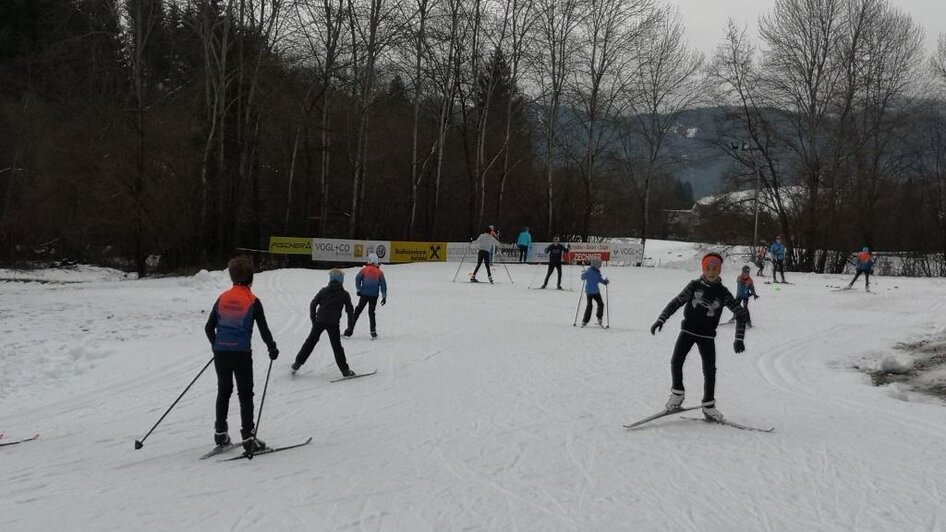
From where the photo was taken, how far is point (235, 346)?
6.50 metres

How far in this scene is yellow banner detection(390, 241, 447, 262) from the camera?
3291 centimetres

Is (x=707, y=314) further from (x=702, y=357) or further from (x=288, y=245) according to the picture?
(x=288, y=245)

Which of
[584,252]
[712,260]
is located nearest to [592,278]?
[712,260]

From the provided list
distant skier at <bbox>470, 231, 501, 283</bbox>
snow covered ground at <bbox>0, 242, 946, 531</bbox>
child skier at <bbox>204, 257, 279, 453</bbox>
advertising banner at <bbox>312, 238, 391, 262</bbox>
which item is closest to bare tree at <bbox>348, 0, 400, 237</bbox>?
advertising banner at <bbox>312, 238, 391, 262</bbox>

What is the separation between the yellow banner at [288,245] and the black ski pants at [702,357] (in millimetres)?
25181

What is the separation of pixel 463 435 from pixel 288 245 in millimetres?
25165

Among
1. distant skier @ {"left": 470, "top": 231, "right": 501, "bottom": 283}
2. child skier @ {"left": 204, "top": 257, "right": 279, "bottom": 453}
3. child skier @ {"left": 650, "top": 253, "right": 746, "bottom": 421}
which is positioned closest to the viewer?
child skier @ {"left": 204, "top": 257, "right": 279, "bottom": 453}

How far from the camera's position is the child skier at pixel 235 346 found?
649 cm

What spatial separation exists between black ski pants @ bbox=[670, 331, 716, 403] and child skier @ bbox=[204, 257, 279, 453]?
4201 millimetres

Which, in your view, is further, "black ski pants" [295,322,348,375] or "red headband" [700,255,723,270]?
"black ski pants" [295,322,348,375]

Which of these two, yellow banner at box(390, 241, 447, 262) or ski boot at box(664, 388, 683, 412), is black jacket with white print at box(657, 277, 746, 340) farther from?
yellow banner at box(390, 241, 447, 262)

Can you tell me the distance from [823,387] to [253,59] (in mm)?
26699

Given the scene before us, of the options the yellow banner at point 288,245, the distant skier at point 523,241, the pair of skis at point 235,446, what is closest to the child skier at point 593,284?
the pair of skis at point 235,446

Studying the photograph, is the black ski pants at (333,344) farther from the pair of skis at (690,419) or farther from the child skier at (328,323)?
the pair of skis at (690,419)
